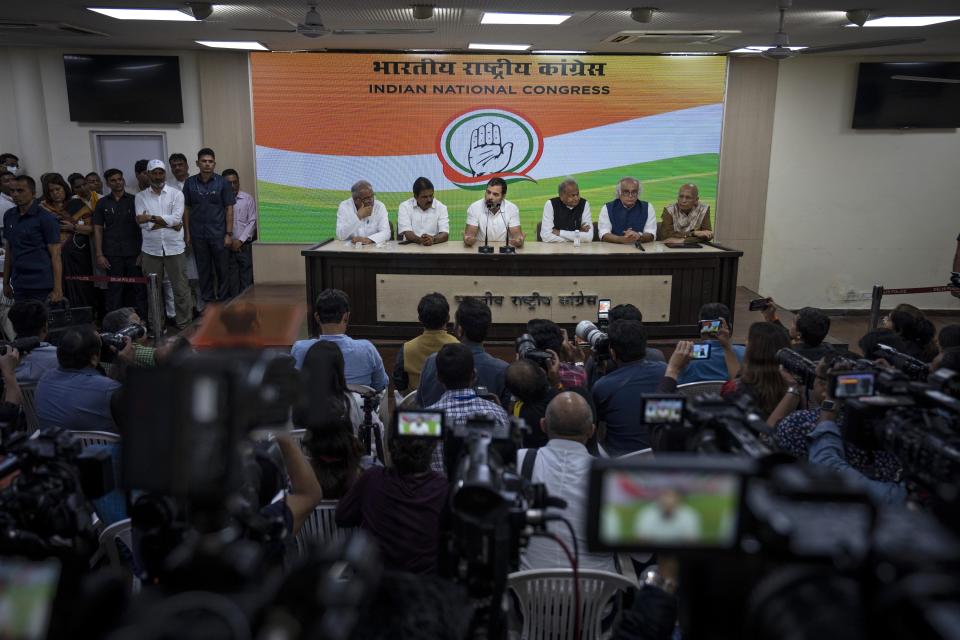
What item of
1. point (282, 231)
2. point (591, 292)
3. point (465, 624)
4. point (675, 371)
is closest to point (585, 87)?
point (591, 292)

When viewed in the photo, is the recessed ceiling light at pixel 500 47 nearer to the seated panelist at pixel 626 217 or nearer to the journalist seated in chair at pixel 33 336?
the seated panelist at pixel 626 217

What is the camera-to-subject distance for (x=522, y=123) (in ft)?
26.5

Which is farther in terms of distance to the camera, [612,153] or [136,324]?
[612,153]

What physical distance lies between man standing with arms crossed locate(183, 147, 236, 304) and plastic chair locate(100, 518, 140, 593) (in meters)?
5.23

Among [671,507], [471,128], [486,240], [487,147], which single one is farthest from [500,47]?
[671,507]

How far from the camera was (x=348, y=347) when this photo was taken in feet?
12.2

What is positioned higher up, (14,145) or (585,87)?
(585,87)

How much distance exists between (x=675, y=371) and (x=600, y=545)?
6.69 ft

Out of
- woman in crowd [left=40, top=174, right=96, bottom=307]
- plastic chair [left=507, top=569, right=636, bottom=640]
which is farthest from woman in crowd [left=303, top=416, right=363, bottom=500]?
woman in crowd [left=40, top=174, right=96, bottom=307]

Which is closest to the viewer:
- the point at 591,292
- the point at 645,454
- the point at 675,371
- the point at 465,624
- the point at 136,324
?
the point at 465,624

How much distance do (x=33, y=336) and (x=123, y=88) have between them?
4970 mm

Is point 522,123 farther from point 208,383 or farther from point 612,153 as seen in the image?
point 208,383

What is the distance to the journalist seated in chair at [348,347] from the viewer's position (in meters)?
3.72

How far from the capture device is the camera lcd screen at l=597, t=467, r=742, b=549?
1.14m
